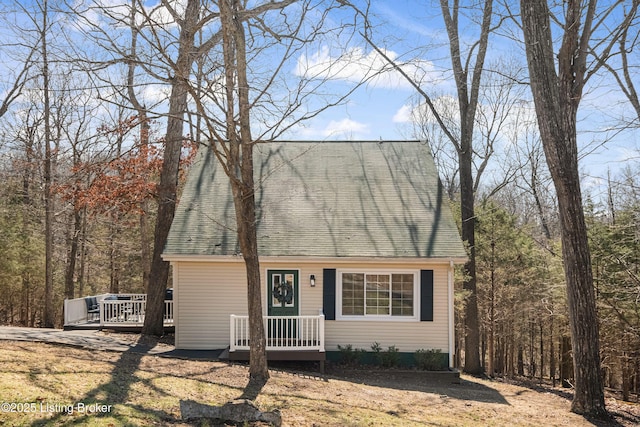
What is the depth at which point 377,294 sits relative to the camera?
A: 12.6 m

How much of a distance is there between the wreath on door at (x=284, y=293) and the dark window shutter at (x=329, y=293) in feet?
2.78

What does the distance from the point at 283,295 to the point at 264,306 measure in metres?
0.55

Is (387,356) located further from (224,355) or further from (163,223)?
(163,223)

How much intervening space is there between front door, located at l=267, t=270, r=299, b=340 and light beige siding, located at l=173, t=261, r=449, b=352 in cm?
13

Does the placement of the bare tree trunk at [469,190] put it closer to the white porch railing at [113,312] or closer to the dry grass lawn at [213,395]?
the dry grass lawn at [213,395]

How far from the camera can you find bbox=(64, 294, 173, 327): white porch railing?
14.3 m

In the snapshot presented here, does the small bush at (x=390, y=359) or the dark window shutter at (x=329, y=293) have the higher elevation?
the dark window shutter at (x=329, y=293)

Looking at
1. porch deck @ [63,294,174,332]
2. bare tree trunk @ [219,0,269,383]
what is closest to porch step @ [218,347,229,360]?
bare tree trunk @ [219,0,269,383]

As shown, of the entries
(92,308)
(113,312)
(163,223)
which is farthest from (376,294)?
(92,308)

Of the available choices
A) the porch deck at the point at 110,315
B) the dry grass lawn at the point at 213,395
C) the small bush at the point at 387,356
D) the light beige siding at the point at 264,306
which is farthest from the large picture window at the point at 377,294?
the porch deck at the point at 110,315

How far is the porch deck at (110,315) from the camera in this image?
14.3 m

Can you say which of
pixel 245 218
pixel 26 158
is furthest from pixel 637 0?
pixel 26 158

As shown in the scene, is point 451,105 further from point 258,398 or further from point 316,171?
point 258,398

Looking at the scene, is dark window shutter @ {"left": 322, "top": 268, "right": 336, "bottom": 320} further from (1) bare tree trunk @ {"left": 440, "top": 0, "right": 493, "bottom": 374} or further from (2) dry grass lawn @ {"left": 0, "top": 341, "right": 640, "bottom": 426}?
(1) bare tree trunk @ {"left": 440, "top": 0, "right": 493, "bottom": 374}
